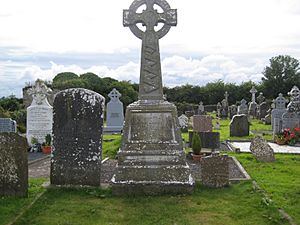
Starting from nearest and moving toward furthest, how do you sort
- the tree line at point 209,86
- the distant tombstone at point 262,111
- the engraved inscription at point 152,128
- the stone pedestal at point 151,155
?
1. the stone pedestal at point 151,155
2. the engraved inscription at point 152,128
3. the distant tombstone at point 262,111
4. the tree line at point 209,86

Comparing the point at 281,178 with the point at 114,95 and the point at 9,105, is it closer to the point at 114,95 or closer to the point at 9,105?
the point at 114,95

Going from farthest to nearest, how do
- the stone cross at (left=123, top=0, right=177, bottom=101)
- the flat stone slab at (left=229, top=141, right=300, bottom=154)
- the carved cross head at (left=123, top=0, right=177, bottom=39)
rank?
the flat stone slab at (left=229, top=141, right=300, bottom=154)
the carved cross head at (left=123, top=0, right=177, bottom=39)
the stone cross at (left=123, top=0, right=177, bottom=101)

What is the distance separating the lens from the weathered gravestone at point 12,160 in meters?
7.40

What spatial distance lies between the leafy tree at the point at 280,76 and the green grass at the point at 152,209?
52822 mm

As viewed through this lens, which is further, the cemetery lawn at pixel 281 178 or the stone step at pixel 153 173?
the stone step at pixel 153 173

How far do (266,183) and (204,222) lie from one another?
3.18 m

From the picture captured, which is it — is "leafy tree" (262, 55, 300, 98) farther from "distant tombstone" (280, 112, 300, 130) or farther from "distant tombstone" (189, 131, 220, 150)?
"distant tombstone" (189, 131, 220, 150)

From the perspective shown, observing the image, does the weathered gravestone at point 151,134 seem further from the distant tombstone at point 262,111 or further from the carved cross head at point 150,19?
the distant tombstone at point 262,111

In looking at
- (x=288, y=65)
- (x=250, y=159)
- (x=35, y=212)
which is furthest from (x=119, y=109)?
(x=288, y=65)

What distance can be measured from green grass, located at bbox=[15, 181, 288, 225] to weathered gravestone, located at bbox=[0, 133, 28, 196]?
66 cm

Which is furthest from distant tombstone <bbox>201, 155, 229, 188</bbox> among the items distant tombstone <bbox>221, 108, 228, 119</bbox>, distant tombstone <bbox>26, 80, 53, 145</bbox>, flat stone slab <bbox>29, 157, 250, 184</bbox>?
distant tombstone <bbox>221, 108, 228, 119</bbox>

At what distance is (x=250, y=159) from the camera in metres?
12.5

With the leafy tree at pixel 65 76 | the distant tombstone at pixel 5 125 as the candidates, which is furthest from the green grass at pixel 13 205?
the leafy tree at pixel 65 76

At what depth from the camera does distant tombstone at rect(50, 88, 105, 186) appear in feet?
26.8
